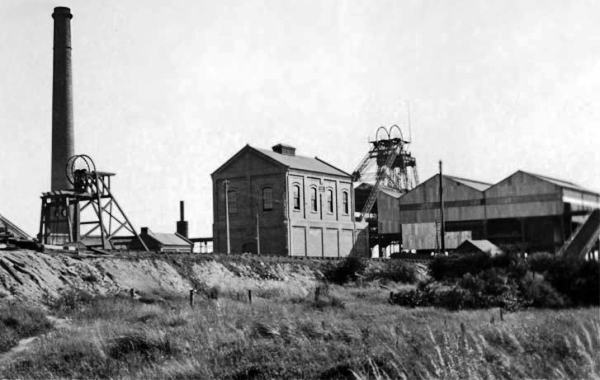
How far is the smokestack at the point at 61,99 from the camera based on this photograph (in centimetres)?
A: 3622

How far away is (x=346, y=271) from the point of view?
1357 inches

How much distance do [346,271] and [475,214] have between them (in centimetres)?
1565

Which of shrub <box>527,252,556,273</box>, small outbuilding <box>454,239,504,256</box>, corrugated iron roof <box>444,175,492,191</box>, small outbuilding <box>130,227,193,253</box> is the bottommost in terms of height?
shrub <box>527,252,556,273</box>

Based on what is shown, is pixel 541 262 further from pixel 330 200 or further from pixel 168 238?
pixel 168 238

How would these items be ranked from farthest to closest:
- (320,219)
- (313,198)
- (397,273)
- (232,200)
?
(320,219)
(313,198)
(232,200)
(397,273)

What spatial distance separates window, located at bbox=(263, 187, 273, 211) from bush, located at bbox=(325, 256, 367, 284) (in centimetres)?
1011

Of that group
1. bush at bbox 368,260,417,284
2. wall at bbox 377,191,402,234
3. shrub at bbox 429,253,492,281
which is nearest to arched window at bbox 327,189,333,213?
wall at bbox 377,191,402,234

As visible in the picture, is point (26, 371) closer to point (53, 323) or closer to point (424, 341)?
point (53, 323)

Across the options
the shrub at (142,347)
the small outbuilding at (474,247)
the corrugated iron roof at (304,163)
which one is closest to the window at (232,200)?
the corrugated iron roof at (304,163)

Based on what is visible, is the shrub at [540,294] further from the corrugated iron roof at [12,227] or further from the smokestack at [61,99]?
the smokestack at [61,99]

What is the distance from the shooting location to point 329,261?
121 feet

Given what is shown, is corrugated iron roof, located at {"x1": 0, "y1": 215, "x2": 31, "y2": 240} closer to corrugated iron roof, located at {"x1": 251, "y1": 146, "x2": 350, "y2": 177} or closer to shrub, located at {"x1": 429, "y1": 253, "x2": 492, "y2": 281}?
corrugated iron roof, located at {"x1": 251, "y1": 146, "x2": 350, "y2": 177}

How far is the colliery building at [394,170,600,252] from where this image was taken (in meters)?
40.7

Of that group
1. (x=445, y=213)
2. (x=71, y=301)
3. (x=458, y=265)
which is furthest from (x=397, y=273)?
(x=71, y=301)
